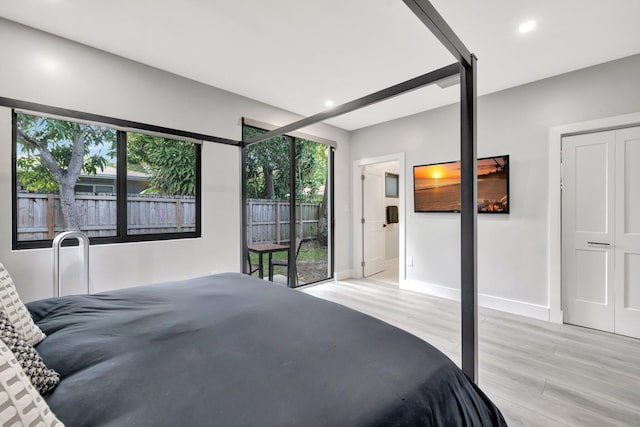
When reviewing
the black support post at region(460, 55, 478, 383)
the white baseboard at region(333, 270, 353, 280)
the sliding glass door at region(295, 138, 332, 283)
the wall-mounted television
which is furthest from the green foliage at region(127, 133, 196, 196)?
the wall-mounted television

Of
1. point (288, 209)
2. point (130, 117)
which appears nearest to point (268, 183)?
point (288, 209)

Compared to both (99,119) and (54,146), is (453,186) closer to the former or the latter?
(99,119)

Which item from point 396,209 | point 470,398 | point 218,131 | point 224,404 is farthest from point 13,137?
point 396,209

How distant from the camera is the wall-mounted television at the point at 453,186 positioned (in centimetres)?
330

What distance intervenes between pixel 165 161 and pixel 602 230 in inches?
180

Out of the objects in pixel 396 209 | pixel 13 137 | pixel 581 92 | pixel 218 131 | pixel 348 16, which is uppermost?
pixel 348 16

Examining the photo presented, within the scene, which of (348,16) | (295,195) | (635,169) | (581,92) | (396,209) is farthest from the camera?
(396,209)

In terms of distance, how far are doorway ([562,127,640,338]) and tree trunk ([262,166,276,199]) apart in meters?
3.42

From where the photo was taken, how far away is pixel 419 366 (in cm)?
97

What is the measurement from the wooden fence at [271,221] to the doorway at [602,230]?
126 inches

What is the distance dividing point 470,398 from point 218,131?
3251 mm

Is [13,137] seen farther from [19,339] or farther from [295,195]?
[295,195]

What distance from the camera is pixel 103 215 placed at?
2.56 metres

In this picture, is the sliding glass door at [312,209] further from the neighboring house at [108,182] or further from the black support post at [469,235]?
the black support post at [469,235]
